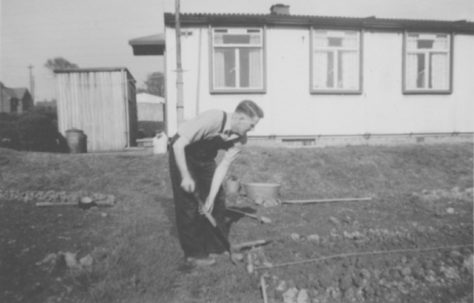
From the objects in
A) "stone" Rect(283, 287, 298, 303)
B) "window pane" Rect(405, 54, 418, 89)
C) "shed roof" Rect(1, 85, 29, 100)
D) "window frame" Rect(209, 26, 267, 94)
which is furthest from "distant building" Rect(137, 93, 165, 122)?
"stone" Rect(283, 287, 298, 303)

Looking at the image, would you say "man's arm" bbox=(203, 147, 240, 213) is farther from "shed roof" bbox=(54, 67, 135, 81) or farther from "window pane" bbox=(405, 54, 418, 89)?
"window pane" bbox=(405, 54, 418, 89)

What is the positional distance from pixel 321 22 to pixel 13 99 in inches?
1987

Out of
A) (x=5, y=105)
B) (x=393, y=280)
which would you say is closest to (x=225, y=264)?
(x=393, y=280)

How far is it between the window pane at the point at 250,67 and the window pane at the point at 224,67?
11.5 inches

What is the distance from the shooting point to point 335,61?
1163cm

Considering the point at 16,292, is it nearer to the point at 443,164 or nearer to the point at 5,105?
the point at 443,164

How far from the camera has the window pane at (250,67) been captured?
11227mm

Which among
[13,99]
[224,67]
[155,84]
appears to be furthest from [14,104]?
[224,67]

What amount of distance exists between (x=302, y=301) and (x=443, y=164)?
26.4ft

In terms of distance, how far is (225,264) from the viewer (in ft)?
12.4

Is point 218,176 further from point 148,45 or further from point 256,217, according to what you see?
point 148,45

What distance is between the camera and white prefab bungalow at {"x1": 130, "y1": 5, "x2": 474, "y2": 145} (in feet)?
35.8

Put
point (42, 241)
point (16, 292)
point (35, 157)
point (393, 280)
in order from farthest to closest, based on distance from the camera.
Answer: point (35, 157), point (42, 241), point (393, 280), point (16, 292)

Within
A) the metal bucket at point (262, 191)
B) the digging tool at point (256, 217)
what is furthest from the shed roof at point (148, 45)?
the digging tool at point (256, 217)
